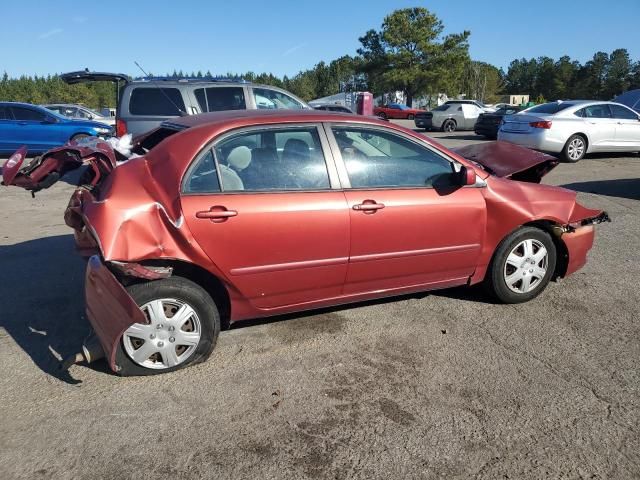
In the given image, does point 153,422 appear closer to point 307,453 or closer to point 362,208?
point 307,453

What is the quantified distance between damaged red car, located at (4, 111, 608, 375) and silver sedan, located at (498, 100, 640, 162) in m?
8.76

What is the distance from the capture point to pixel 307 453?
8.51 ft

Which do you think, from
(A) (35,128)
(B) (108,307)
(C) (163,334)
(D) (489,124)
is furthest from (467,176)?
(D) (489,124)

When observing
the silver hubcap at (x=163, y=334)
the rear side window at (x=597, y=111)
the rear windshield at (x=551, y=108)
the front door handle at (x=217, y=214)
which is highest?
the front door handle at (x=217, y=214)

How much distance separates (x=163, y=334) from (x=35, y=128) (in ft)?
43.4

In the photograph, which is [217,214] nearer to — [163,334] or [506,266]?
[163,334]

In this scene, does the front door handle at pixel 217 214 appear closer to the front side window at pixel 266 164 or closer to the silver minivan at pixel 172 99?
the front side window at pixel 266 164

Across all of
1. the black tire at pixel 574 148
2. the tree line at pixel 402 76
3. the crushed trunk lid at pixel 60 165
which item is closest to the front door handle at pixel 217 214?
the crushed trunk lid at pixel 60 165

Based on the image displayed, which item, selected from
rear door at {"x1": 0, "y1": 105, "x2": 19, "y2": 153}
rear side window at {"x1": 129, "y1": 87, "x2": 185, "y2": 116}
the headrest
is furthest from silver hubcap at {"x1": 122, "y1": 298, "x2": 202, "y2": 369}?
rear door at {"x1": 0, "y1": 105, "x2": 19, "y2": 153}

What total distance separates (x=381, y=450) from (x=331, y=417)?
0.37 meters

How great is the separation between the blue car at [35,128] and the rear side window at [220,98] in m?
6.41

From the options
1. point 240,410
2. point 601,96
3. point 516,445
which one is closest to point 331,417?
point 240,410

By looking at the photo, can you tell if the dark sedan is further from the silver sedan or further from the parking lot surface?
the parking lot surface

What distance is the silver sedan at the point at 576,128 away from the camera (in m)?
12.2
